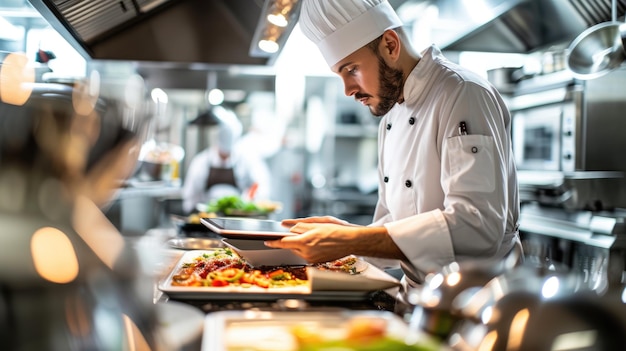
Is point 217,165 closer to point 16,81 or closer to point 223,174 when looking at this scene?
point 223,174

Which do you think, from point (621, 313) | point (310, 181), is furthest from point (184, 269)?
point (310, 181)

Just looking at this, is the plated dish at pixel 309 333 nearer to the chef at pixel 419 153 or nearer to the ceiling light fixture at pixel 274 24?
the chef at pixel 419 153

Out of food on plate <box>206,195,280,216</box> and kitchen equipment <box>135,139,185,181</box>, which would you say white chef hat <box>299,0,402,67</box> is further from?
kitchen equipment <box>135,139,185,181</box>

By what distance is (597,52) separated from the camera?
316 cm

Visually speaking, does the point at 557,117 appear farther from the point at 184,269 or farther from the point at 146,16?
the point at 184,269

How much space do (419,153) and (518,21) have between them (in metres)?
2.83

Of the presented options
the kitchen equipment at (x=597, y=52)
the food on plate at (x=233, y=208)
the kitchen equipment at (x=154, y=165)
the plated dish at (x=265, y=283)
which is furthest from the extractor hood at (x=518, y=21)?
the plated dish at (x=265, y=283)

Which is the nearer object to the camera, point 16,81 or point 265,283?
point 16,81

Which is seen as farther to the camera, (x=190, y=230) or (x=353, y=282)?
(x=190, y=230)

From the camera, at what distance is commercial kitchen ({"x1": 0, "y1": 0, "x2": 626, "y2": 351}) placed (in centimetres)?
70

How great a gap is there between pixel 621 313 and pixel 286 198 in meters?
7.23

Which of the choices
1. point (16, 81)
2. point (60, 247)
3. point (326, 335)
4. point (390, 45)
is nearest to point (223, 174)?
point (390, 45)

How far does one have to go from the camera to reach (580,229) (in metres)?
3.19

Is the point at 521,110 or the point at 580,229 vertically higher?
the point at 521,110
